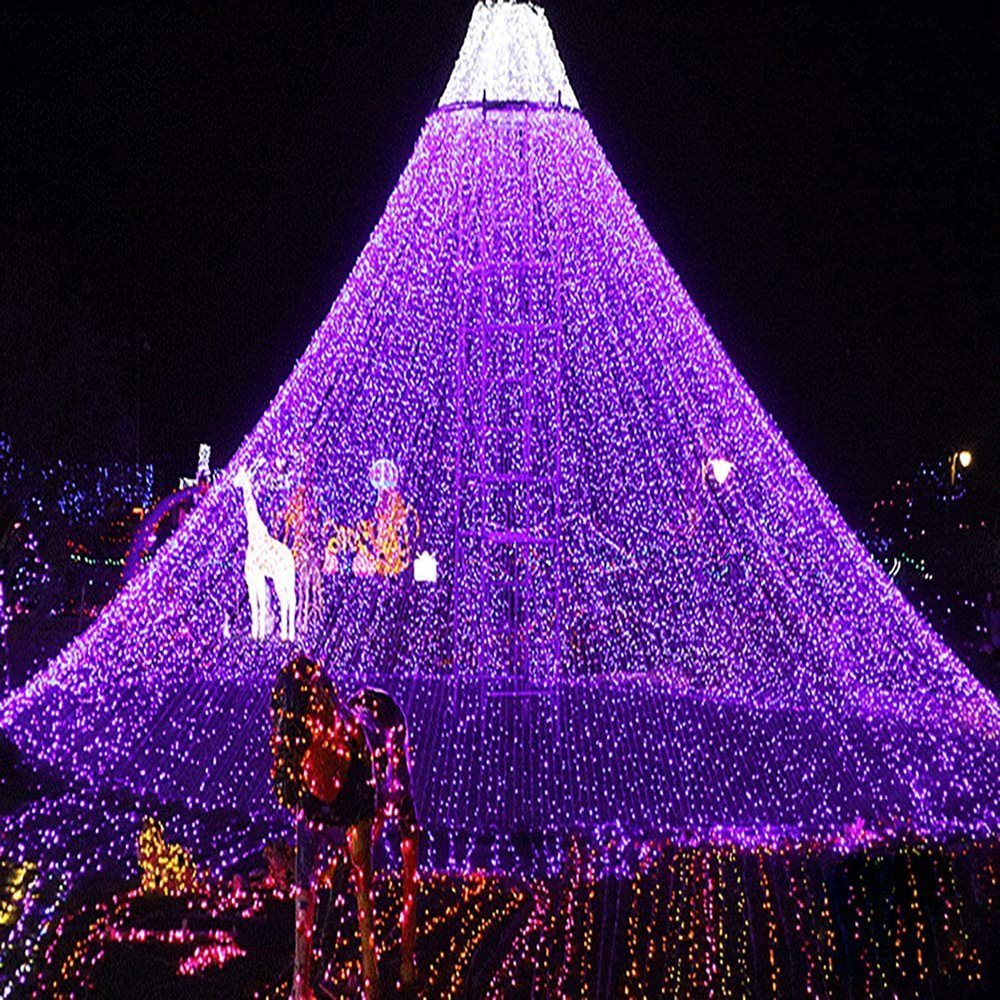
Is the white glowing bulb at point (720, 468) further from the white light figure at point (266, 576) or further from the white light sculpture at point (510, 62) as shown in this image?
the white light figure at point (266, 576)

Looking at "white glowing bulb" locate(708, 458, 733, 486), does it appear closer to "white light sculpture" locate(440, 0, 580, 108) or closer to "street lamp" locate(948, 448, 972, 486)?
"white light sculpture" locate(440, 0, 580, 108)

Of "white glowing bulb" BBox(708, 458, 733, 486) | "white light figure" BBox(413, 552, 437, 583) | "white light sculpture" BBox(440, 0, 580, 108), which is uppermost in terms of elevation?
"white light sculpture" BBox(440, 0, 580, 108)

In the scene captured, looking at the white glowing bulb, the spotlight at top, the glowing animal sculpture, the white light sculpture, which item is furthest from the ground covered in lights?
the white light sculpture

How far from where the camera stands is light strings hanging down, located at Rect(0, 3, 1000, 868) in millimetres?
9773

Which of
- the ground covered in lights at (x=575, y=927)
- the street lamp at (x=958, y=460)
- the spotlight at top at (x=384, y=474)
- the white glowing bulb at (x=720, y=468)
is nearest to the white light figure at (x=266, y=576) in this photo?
the spotlight at top at (x=384, y=474)

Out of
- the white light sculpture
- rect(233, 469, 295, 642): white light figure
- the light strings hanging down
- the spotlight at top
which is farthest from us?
rect(233, 469, 295, 642): white light figure

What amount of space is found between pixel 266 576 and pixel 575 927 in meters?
7.31

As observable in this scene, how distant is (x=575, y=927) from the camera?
5438 mm

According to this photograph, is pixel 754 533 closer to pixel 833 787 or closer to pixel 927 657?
pixel 927 657

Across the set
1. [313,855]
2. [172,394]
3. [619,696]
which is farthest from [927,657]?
[172,394]

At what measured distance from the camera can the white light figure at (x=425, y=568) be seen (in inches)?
496

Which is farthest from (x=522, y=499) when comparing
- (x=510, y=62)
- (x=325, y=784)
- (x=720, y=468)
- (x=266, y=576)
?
(x=325, y=784)

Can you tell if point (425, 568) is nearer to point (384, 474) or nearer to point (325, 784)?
point (384, 474)

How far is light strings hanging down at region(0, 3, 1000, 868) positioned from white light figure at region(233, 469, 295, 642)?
16cm
